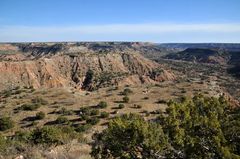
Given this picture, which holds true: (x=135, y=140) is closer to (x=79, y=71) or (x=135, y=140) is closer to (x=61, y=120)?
(x=61, y=120)

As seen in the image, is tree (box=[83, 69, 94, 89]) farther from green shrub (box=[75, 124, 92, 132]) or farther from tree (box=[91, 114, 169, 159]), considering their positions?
tree (box=[91, 114, 169, 159])

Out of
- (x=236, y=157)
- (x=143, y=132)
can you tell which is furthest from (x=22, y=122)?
(x=236, y=157)

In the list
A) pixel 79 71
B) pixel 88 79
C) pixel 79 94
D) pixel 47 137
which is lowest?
pixel 88 79

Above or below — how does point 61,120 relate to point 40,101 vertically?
above

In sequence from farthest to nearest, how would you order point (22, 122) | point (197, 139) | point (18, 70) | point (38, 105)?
point (18, 70) < point (38, 105) < point (22, 122) < point (197, 139)

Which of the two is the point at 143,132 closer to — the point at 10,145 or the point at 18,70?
the point at 10,145

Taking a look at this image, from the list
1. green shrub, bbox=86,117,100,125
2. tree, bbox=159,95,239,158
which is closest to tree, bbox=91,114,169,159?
tree, bbox=159,95,239,158

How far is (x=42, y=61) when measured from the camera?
9938 cm

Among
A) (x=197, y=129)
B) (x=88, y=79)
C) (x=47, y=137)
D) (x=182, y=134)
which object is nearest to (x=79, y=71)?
(x=88, y=79)

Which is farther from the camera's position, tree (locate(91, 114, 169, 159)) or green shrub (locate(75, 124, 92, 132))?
green shrub (locate(75, 124, 92, 132))

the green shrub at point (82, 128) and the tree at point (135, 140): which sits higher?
the tree at point (135, 140)

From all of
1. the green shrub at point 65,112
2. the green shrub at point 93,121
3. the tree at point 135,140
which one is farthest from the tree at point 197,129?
the green shrub at point 65,112

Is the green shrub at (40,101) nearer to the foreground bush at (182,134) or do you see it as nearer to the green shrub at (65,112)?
the green shrub at (65,112)

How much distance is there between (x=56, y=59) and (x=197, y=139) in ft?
312
